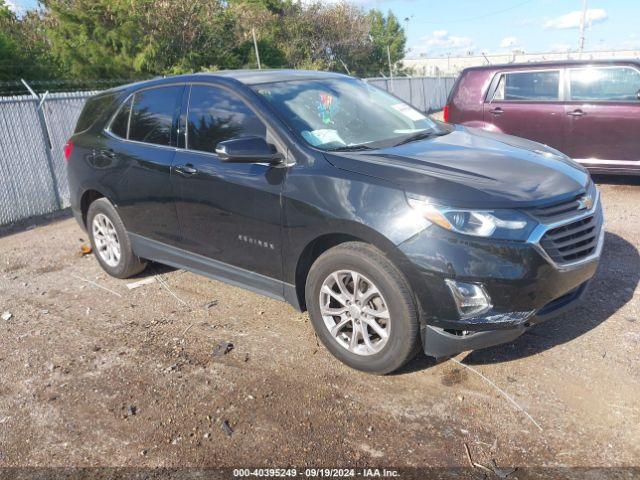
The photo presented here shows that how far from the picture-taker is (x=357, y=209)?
3.14 m

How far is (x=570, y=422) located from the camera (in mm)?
2883

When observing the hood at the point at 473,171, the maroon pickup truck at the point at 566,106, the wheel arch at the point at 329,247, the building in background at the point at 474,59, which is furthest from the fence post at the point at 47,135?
the building in background at the point at 474,59

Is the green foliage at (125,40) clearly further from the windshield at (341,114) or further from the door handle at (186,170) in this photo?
the windshield at (341,114)

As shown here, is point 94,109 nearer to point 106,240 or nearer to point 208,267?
point 106,240

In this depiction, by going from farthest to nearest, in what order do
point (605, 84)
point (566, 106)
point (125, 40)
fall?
point (125, 40)
point (566, 106)
point (605, 84)

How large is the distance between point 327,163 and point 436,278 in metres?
0.98

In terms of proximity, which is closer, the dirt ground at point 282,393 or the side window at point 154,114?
the dirt ground at point 282,393

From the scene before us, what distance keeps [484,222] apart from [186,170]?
7.36ft

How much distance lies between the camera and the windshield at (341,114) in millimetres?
3680

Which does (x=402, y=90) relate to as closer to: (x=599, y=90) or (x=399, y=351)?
(x=599, y=90)

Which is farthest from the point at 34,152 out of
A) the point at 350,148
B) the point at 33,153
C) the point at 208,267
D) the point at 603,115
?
the point at 603,115

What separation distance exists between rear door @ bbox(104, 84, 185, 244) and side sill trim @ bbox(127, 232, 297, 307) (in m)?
0.09

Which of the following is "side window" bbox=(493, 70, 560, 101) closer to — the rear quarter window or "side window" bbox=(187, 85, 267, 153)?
"side window" bbox=(187, 85, 267, 153)

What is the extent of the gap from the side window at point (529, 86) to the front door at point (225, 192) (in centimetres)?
537
